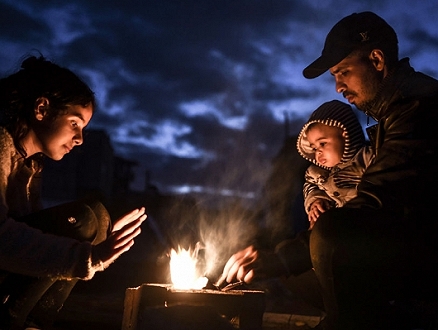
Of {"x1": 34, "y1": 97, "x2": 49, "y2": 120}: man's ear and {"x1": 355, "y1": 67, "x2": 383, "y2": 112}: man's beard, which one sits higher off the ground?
{"x1": 355, "y1": 67, "x2": 383, "y2": 112}: man's beard

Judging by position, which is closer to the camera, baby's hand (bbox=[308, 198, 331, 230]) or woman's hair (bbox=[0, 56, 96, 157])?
woman's hair (bbox=[0, 56, 96, 157])

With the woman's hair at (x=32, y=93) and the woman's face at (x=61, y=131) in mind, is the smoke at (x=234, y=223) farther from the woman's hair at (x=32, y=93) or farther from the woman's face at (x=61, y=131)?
the woman's hair at (x=32, y=93)

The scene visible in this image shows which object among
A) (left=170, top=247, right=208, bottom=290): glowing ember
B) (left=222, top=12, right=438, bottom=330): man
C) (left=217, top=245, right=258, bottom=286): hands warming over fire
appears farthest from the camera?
(left=170, top=247, right=208, bottom=290): glowing ember

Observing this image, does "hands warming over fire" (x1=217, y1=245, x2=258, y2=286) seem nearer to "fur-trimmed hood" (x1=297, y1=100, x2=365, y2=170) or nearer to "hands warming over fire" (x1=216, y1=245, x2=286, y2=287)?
"hands warming over fire" (x1=216, y1=245, x2=286, y2=287)

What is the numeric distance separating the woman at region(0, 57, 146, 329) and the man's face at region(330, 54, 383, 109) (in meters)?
1.78

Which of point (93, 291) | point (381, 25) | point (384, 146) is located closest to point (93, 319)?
point (93, 291)

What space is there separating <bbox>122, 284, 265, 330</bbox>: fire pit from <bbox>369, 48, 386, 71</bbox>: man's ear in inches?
72.2

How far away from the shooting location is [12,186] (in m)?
3.17

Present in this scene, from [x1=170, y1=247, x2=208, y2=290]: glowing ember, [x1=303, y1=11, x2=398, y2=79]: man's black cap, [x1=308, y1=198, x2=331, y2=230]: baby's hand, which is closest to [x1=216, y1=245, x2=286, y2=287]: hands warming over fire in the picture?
[x1=170, y1=247, x2=208, y2=290]: glowing ember

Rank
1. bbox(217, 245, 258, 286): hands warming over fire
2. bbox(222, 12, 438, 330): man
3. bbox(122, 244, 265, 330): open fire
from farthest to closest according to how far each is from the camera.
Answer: bbox(217, 245, 258, 286): hands warming over fire < bbox(122, 244, 265, 330): open fire < bbox(222, 12, 438, 330): man

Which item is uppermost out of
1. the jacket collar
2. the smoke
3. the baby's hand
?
the smoke

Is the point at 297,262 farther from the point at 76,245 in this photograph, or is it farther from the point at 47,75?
the point at 47,75

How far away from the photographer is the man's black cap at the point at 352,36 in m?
3.34

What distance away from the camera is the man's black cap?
3.34m
